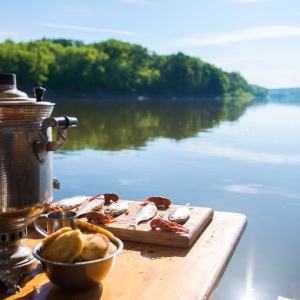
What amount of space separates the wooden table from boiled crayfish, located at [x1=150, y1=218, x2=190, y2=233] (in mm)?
104

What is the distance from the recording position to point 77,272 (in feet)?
6.11

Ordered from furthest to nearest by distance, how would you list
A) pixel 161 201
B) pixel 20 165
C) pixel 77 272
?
pixel 161 201 → pixel 20 165 → pixel 77 272

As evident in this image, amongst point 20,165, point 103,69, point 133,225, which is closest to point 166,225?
point 133,225

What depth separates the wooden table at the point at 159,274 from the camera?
6.37ft

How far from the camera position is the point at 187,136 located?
22.3 metres

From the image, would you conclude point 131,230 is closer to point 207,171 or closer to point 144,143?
point 207,171

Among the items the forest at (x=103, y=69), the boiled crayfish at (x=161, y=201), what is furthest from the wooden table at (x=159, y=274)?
the forest at (x=103, y=69)

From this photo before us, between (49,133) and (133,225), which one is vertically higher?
(49,133)

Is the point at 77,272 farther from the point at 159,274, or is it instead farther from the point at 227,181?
the point at 227,181

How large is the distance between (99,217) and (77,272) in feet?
2.96

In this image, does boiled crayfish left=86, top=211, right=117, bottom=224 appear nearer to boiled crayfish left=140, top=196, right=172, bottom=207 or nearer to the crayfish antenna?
the crayfish antenna

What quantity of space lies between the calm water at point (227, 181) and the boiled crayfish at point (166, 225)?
3.43 metres

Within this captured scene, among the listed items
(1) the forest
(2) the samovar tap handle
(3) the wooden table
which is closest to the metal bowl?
(3) the wooden table

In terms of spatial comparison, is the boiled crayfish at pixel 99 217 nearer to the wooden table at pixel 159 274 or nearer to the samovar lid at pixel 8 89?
the wooden table at pixel 159 274
